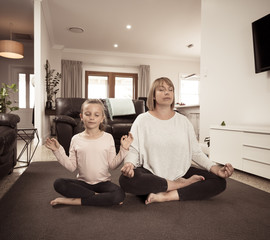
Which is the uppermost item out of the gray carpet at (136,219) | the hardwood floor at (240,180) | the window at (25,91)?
the window at (25,91)

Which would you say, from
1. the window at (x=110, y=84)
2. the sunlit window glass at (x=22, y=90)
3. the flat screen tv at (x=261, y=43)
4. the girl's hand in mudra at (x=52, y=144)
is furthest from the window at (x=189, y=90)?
the girl's hand in mudra at (x=52, y=144)

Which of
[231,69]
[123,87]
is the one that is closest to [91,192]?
[231,69]

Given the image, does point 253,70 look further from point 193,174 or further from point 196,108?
point 196,108

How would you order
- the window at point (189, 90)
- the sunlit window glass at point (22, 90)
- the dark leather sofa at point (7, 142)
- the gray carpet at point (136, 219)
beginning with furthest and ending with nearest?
the window at point (189, 90) → the sunlit window glass at point (22, 90) → the dark leather sofa at point (7, 142) → the gray carpet at point (136, 219)

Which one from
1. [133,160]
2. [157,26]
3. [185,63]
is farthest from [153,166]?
[185,63]

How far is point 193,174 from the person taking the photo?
1521 mm

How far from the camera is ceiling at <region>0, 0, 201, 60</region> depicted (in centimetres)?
434

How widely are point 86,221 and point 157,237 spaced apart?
0.37 metres

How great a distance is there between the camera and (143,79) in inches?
300

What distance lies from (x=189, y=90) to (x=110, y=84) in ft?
9.57

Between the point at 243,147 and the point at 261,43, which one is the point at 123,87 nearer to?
the point at 261,43

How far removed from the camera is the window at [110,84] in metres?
7.45

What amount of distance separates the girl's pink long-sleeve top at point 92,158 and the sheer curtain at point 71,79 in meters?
5.99

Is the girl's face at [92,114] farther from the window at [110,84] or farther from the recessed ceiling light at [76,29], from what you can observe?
the window at [110,84]
